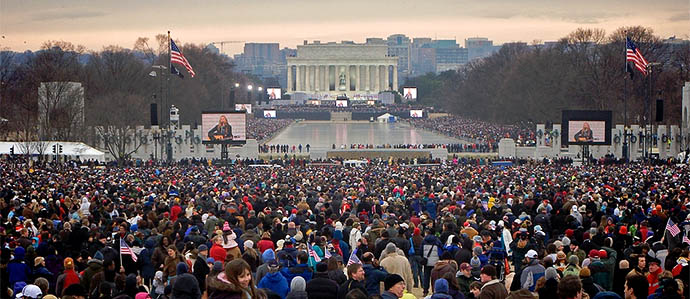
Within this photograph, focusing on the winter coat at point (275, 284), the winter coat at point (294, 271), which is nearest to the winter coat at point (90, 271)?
the winter coat at point (294, 271)

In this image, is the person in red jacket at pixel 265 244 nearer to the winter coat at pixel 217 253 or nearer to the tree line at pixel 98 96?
the winter coat at pixel 217 253

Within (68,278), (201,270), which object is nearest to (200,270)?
(201,270)

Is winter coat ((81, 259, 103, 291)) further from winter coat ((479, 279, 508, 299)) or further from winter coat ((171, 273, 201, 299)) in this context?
winter coat ((479, 279, 508, 299))

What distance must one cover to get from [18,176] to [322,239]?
942 inches

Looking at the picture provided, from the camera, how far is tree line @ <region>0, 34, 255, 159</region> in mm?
65812

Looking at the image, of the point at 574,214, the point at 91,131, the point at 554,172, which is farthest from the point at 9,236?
the point at 91,131

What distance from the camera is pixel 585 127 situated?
2188 inches

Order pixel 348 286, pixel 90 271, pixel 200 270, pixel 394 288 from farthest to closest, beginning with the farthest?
pixel 90 271
pixel 200 270
pixel 348 286
pixel 394 288

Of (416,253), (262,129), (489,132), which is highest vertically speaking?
(262,129)

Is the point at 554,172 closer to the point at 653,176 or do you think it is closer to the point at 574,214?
the point at 653,176

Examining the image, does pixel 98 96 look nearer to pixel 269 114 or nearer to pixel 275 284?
pixel 269 114

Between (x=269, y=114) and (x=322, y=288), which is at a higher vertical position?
(x=269, y=114)

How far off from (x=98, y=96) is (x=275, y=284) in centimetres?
7158

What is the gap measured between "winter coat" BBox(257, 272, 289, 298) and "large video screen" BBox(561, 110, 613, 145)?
43935mm
